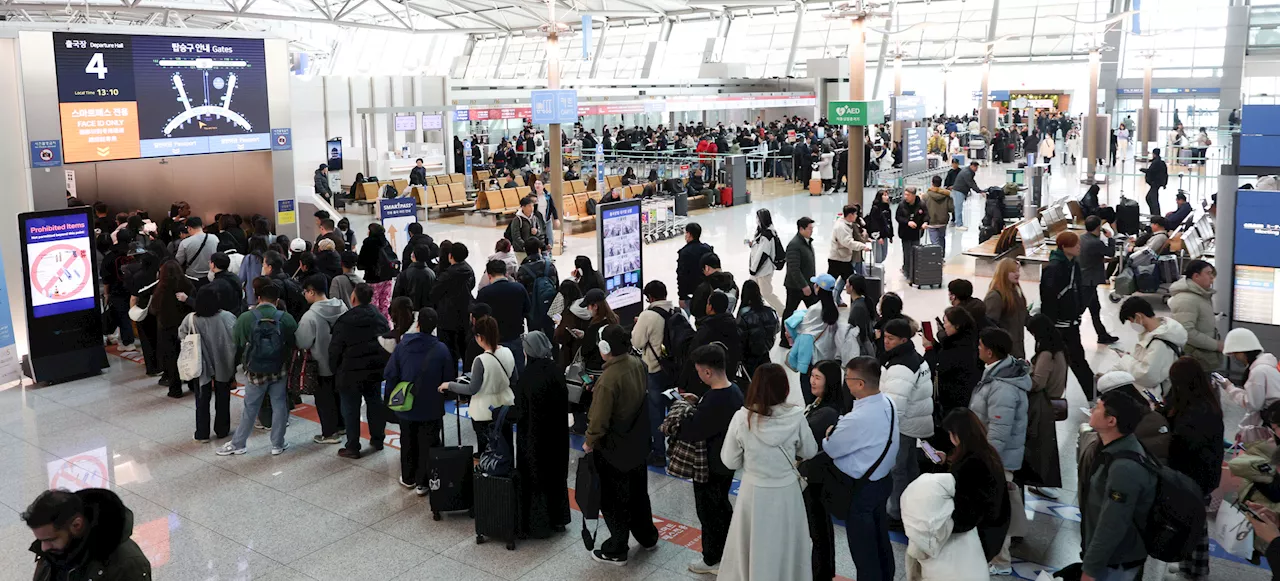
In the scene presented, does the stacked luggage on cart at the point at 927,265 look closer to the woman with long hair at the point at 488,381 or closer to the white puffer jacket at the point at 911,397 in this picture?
the white puffer jacket at the point at 911,397

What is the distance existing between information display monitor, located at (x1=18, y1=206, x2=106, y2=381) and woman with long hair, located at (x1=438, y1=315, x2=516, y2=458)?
5.54 m

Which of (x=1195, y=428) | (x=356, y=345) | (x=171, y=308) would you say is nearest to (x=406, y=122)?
(x=171, y=308)

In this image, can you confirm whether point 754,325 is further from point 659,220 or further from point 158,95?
point 659,220

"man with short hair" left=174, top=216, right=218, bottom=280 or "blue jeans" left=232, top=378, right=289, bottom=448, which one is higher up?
"man with short hair" left=174, top=216, right=218, bottom=280

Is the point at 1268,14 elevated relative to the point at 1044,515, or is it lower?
elevated

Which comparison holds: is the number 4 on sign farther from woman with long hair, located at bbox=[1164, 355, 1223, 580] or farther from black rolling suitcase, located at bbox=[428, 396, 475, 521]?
woman with long hair, located at bbox=[1164, 355, 1223, 580]

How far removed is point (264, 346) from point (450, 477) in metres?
2.00

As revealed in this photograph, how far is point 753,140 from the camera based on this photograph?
31938 mm

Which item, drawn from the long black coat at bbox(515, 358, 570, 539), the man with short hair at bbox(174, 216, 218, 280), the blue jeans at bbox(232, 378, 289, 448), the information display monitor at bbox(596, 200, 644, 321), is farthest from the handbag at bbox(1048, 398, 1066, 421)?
the man with short hair at bbox(174, 216, 218, 280)

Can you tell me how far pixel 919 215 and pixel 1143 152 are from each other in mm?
23324

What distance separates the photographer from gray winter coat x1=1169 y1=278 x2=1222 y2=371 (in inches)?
273

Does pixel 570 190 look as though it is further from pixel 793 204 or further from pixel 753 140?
pixel 753 140

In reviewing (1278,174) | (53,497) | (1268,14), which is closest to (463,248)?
(53,497)

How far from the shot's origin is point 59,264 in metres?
9.57
